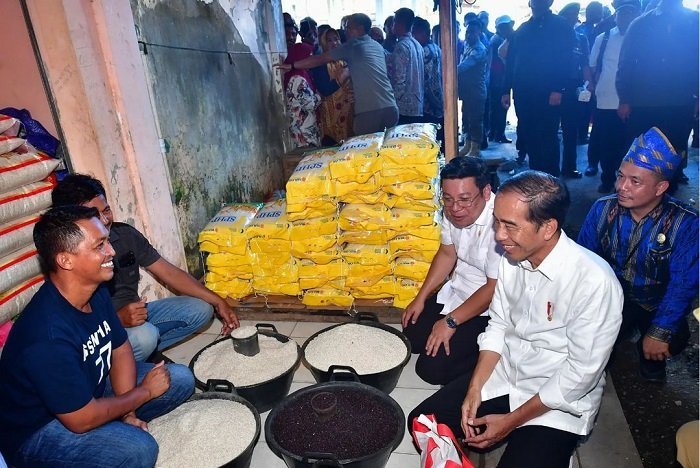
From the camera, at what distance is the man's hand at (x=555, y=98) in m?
4.76

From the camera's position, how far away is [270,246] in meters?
3.29

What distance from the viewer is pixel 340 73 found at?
5.15 meters

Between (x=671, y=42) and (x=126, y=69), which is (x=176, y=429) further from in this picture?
(x=671, y=42)

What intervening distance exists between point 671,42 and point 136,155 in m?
4.12

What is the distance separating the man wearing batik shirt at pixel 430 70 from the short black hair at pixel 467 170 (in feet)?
11.6

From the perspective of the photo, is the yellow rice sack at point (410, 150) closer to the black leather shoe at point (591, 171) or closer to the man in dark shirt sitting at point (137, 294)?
the man in dark shirt sitting at point (137, 294)

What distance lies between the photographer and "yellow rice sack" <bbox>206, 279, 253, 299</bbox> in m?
3.42

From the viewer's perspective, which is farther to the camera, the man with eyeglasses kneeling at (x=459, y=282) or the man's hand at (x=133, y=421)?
the man with eyeglasses kneeling at (x=459, y=282)

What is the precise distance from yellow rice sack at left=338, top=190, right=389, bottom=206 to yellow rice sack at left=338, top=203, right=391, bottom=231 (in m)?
0.04

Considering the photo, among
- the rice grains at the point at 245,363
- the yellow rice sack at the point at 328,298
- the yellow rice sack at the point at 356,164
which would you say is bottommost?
the yellow rice sack at the point at 328,298

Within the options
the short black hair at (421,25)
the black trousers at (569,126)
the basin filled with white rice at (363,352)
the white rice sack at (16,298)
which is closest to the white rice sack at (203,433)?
the basin filled with white rice at (363,352)

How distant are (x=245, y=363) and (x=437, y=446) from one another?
1.18 m

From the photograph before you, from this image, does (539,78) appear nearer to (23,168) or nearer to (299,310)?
(299,310)

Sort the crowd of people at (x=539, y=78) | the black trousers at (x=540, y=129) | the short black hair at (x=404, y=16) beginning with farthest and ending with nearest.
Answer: the short black hair at (x=404, y=16) → the black trousers at (x=540, y=129) → the crowd of people at (x=539, y=78)
